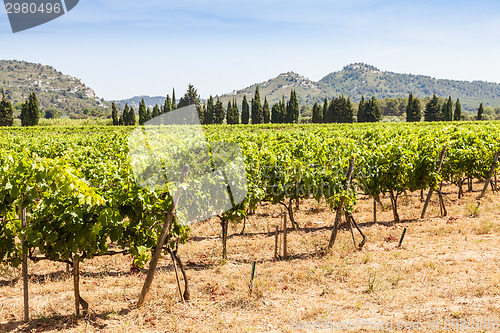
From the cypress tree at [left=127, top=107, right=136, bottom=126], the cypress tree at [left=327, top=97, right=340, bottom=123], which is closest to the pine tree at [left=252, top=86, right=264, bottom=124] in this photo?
the cypress tree at [left=327, top=97, right=340, bottom=123]

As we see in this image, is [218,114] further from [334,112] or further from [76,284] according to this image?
[76,284]

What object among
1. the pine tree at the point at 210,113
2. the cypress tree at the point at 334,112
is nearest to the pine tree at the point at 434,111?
the cypress tree at the point at 334,112

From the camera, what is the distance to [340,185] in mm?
8695

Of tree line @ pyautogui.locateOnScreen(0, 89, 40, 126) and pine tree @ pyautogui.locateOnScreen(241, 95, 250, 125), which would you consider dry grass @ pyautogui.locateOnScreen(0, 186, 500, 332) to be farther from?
pine tree @ pyautogui.locateOnScreen(241, 95, 250, 125)

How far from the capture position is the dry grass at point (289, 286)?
5.34m

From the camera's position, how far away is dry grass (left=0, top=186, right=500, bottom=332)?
5344mm

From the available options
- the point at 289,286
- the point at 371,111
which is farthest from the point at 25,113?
the point at 289,286

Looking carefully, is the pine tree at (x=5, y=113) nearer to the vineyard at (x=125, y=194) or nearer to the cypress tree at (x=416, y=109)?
the vineyard at (x=125, y=194)

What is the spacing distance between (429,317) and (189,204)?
405cm

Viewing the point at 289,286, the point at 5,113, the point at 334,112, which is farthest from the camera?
the point at 334,112

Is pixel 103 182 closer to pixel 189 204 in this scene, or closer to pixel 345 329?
pixel 189 204

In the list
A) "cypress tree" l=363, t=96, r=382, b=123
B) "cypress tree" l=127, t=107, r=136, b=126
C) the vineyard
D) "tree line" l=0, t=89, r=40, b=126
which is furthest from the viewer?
"cypress tree" l=127, t=107, r=136, b=126

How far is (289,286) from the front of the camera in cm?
659

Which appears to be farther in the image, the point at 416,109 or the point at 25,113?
the point at 416,109
